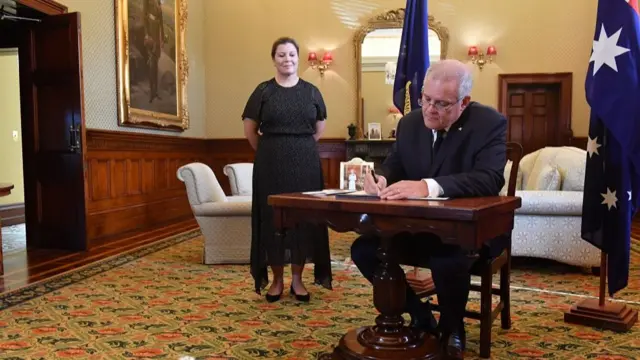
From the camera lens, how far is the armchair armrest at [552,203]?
13.2 feet

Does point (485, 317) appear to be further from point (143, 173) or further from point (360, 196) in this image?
point (143, 173)

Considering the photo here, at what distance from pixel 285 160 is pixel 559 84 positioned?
7.00 metres

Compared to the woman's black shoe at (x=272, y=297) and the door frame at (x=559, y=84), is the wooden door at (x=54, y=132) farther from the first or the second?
the door frame at (x=559, y=84)

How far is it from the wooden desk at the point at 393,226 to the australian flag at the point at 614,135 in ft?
3.28

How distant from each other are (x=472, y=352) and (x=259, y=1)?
7.88 metres

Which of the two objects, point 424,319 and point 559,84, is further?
point 559,84

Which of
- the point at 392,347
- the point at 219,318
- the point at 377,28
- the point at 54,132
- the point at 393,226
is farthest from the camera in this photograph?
the point at 377,28

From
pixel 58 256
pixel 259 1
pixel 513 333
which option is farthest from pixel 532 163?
pixel 259 1

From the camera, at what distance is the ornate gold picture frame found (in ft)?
21.2

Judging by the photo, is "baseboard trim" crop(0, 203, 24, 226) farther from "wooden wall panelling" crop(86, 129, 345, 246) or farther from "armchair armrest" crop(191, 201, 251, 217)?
"armchair armrest" crop(191, 201, 251, 217)

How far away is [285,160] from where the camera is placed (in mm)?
3275

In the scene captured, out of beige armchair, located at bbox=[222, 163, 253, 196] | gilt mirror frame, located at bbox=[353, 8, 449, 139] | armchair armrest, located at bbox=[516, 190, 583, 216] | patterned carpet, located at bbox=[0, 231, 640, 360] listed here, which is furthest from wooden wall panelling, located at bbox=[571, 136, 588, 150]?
beige armchair, located at bbox=[222, 163, 253, 196]

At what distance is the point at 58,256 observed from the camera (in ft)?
16.2

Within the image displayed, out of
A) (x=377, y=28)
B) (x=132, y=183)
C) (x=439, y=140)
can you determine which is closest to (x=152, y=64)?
(x=132, y=183)
